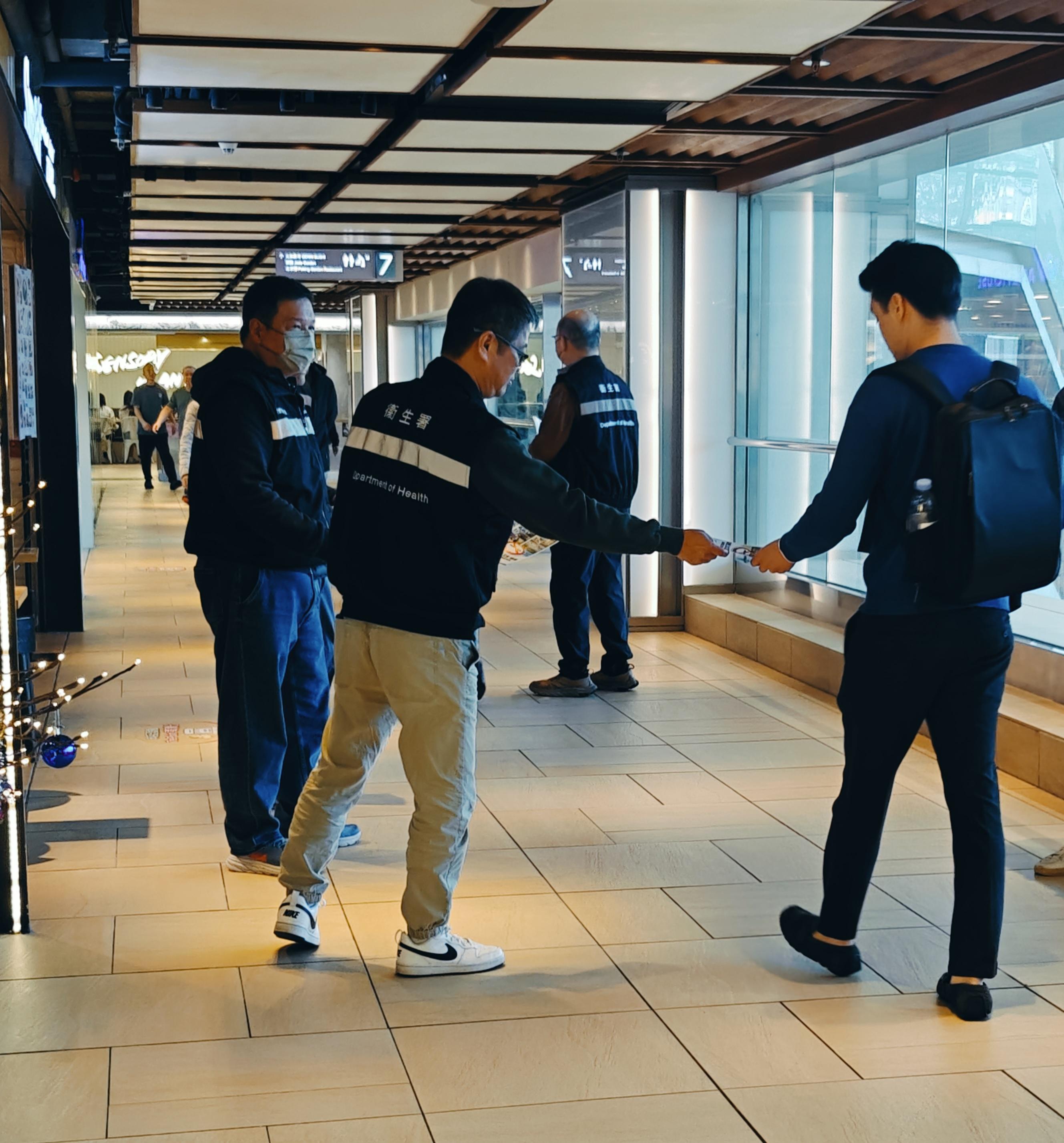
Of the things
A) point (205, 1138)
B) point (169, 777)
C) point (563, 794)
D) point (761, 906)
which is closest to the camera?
point (205, 1138)

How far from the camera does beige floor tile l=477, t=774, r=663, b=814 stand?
5.09 metres

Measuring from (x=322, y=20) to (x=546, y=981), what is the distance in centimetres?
313

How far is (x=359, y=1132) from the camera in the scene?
107 inches

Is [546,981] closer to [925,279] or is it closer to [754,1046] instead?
[754,1046]

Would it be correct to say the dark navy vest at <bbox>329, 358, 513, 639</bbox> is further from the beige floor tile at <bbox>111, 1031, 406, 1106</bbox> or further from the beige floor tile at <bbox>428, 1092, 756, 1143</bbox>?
the beige floor tile at <bbox>428, 1092, 756, 1143</bbox>

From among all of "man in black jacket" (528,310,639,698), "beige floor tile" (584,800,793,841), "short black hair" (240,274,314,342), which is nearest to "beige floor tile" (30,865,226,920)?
"beige floor tile" (584,800,793,841)

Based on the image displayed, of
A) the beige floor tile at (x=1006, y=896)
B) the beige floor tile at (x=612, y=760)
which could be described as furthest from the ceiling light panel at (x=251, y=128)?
the beige floor tile at (x=1006, y=896)

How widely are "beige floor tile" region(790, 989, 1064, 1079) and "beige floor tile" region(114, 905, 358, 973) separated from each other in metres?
1.19

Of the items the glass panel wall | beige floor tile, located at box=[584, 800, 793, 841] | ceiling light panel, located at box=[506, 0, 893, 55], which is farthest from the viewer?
the glass panel wall

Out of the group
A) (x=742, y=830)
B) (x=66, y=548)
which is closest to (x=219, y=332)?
(x=66, y=548)

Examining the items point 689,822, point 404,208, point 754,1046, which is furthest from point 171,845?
point 404,208

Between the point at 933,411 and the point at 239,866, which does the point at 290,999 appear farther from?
the point at 933,411

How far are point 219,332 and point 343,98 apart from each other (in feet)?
99.7

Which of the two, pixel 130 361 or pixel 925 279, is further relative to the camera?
pixel 130 361
